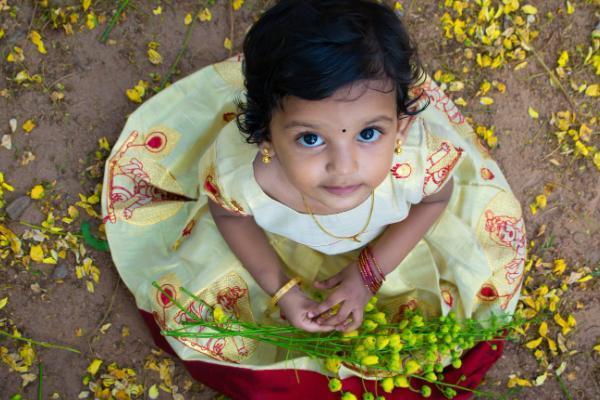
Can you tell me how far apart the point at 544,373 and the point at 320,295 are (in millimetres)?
756

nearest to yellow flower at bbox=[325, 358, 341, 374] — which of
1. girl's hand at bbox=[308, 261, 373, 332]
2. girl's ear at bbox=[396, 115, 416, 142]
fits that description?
girl's hand at bbox=[308, 261, 373, 332]

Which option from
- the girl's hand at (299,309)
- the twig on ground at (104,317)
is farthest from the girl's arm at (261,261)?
the twig on ground at (104,317)

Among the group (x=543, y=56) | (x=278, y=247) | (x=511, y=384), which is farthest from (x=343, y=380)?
(x=543, y=56)

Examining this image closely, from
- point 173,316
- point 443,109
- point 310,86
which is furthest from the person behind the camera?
point 443,109

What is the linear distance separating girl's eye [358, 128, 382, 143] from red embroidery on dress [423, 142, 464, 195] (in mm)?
297

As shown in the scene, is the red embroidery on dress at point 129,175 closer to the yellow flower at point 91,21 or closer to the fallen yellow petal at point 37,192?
the fallen yellow petal at point 37,192

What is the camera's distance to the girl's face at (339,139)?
90cm

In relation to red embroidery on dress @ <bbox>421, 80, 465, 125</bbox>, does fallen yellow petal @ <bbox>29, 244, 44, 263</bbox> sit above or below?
below

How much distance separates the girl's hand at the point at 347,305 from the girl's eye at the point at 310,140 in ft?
1.68

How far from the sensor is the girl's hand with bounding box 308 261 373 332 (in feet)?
4.41

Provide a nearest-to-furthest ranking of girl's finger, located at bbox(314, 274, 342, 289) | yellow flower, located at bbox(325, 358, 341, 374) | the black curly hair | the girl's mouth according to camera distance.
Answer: the black curly hair → the girl's mouth → yellow flower, located at bbox(325, 358, 341, 374) → girl's finger, located at bbox(314, 274, 342, 289)

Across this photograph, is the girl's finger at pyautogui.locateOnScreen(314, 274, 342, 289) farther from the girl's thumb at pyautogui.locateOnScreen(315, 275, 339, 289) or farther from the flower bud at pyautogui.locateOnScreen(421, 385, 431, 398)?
the flower bud at pyautogui.locateOnScreen(421, 385, 431, 398)

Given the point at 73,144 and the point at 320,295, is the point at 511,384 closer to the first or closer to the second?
the point at 320,295

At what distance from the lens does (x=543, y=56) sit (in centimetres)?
181
